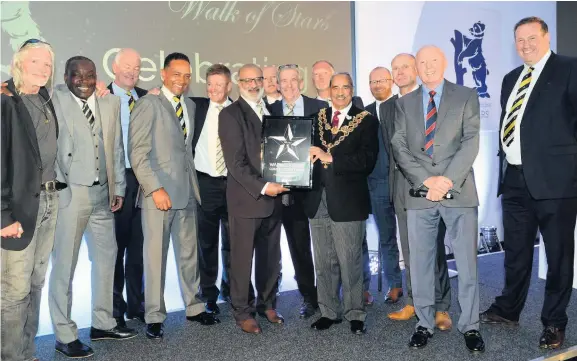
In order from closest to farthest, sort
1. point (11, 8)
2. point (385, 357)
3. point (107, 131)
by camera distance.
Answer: point (385, 357) → point (107, 131) → point (11, 8)

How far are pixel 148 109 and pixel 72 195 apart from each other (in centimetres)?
74

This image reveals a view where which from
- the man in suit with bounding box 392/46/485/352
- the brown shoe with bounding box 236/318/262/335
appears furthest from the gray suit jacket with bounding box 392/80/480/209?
the brown shoe with bounding box 236/318/262/335

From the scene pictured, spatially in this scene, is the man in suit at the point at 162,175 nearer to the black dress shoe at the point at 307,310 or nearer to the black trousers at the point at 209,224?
the black trousers at the point at 209,224

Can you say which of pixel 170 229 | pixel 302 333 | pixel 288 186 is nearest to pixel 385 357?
pixel 302 333

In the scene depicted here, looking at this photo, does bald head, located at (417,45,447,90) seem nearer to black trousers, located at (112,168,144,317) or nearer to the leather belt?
black trousers, located at (112,168,144,317)

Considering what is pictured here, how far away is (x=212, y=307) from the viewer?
13.6 ft

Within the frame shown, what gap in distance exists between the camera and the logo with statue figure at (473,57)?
256 inches

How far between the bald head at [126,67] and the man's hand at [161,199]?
3.09 feet

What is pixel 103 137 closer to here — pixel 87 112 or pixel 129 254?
pixel 87 112

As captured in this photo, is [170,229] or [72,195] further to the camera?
[170,229]

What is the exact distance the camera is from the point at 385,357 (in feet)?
10.3

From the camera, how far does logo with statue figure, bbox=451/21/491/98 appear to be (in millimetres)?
6508

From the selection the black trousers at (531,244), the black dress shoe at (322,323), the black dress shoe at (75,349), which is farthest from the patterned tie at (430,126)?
the black dress shoe at (75,349)

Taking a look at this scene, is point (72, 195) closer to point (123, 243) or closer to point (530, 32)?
point (123, 243)
